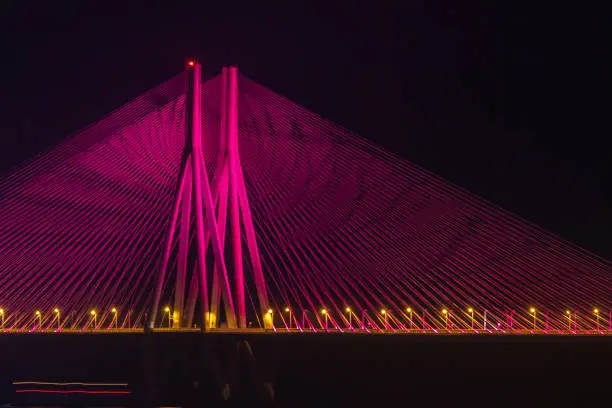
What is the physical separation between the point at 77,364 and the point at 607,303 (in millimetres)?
15122

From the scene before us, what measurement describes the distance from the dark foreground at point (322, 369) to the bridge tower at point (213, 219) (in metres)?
0.99

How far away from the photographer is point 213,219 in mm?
19562

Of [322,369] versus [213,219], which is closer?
[213,219]

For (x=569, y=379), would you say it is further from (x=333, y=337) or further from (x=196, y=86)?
(x=196, y=86)

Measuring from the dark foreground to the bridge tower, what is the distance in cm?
99

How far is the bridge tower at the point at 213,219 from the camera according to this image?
19.1 m

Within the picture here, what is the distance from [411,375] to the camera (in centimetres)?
2239

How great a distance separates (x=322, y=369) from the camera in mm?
22797

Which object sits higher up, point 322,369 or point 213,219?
point 213,219

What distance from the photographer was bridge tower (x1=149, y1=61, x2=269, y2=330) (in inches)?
752

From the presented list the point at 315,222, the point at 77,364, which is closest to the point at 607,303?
the point at 315,222

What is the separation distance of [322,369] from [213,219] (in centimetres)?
583

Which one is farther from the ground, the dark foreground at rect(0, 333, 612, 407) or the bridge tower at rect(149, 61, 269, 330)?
the bridge tower at rect(149, 61, 269, 330)

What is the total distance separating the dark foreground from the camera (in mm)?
19109
